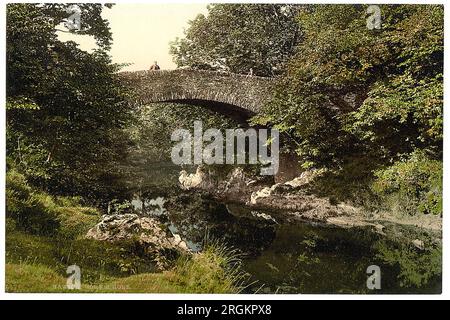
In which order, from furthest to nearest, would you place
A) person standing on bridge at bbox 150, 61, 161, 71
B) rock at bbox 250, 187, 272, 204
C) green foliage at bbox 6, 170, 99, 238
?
1. rock at bbox 250, 187, 272, 204
2. person standing on bridge at bbox 150, 61, 161, 71
3. green foliage at bbox 6, 170, 99, 238

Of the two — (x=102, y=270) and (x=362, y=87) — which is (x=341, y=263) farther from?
(x=102, y=270)

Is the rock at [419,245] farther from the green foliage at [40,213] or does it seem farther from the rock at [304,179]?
the green foliage at [40,213]

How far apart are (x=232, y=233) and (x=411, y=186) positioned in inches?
98.5

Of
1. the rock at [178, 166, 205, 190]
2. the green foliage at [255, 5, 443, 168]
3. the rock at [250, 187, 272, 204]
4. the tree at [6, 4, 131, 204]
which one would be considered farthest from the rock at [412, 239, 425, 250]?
the tree at [6, 4, 131, 204]

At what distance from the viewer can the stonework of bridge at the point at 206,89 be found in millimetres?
6469

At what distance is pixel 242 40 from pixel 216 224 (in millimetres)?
2702

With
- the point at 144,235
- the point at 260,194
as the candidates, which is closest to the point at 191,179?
the point at 144,235

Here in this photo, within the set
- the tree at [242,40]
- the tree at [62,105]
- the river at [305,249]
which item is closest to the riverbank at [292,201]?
the river at [305,249]

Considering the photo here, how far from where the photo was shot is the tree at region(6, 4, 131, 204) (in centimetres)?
597

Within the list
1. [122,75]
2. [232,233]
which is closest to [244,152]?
[232,233]

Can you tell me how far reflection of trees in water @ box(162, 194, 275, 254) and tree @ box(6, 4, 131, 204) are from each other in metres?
0.97

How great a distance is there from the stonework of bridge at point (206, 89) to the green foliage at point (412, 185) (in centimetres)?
202

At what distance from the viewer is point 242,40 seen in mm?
6684

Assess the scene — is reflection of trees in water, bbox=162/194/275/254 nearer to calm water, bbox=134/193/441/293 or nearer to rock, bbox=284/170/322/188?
calm water, bbox=134/193/441/293
